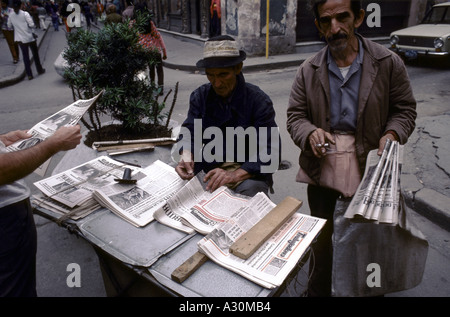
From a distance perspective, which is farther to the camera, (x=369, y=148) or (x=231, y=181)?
(x=231, y=181)

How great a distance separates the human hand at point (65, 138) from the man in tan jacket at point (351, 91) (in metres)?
1.12

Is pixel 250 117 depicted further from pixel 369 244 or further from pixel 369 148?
pixel 369 244

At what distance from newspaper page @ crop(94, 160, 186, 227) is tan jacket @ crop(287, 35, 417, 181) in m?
0.89

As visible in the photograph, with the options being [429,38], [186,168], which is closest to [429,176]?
[186,168]

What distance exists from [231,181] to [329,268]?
79cm

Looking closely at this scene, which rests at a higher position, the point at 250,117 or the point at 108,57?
the point at 108,57

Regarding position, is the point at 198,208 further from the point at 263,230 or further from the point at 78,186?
the point at 78,186

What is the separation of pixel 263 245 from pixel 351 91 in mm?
895

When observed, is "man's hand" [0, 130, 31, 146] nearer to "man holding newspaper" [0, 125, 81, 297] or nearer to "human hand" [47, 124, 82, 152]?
"man holding newspaper" [0, 125, 81, 297]

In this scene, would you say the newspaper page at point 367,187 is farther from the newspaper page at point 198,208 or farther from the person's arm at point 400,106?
the newspaper page at point 198,208

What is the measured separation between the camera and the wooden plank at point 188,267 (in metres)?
1.35

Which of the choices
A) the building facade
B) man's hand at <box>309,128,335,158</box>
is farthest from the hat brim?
the building facade

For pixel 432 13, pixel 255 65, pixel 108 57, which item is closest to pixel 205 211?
pixel 108 57

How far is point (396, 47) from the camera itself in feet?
30.2
